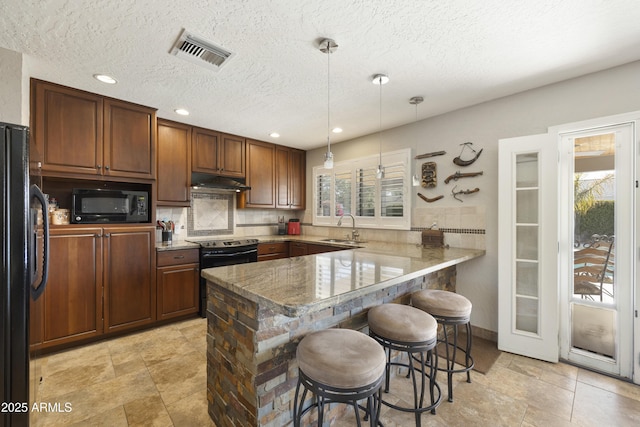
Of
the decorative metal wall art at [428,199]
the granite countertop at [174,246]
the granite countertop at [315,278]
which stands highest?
the decorative metal wall art at [428,199]

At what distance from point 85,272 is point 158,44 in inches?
84.7

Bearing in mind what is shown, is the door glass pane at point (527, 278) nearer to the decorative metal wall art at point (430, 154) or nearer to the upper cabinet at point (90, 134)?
the decorative metal wall art at point (430, 154)

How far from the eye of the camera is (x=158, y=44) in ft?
5.90

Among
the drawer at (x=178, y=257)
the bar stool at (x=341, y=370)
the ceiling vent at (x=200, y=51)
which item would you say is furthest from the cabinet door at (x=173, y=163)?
the bar stool at (x=341, y=370)

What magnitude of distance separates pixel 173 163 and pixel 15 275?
2.47 metres

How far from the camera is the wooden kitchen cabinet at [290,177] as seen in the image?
4.47m

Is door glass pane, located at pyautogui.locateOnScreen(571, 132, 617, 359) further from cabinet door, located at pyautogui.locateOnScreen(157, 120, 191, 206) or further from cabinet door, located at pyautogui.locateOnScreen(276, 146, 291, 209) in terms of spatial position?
cabinet door, located at pyautogui.locateOnScreen(157, 120, 191, 206)

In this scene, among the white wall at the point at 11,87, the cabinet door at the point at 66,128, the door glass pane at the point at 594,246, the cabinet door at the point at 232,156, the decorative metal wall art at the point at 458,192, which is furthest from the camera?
the cabinet door at the point at 232,156

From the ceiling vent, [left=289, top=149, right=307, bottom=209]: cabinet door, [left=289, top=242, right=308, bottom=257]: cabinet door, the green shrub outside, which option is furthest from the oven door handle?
the green shrub outside

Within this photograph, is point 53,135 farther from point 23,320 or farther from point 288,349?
point 288,349

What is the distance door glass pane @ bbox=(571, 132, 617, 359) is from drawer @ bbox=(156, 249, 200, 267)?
3.84 m

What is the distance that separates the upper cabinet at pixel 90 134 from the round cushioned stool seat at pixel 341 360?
101 inches

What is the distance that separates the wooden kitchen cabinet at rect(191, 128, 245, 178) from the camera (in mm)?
3533

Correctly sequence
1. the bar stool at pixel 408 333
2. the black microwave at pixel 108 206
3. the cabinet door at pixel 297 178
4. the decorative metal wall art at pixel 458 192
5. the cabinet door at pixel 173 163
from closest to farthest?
the bar stool at pixel 408 333 → the black microwave at pixel 108 206 → the decorative metal wall art at pixel 458 192 → the cabinet door at pixel 173 163 → the cabinet door at pixel 297 178
